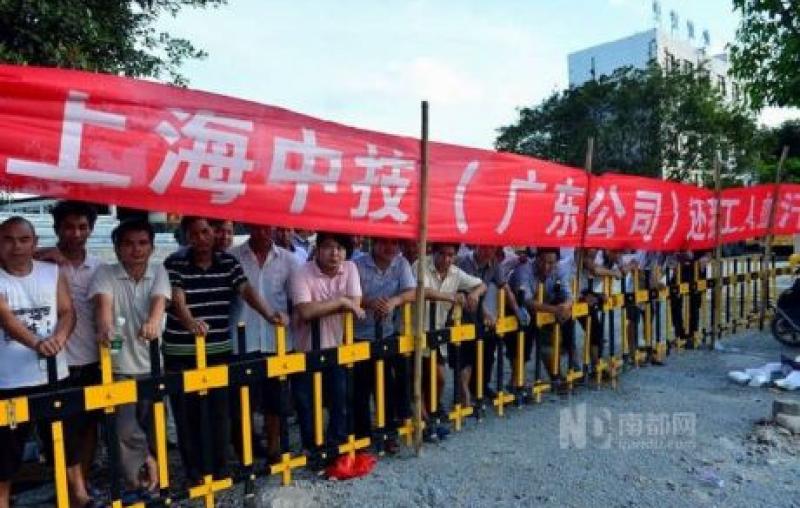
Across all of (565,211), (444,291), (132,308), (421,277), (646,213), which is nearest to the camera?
(132,308)

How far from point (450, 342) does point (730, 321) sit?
215 inches

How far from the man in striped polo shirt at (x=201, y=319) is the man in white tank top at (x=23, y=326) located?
63 cm

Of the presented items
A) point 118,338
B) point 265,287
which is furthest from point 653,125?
point 118,338

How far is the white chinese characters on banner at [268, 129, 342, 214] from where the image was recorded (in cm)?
350

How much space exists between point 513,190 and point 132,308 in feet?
8.71

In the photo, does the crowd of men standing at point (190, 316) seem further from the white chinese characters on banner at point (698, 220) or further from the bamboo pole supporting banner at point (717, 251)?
the bamboo pole supporting banner at point (717, 251)

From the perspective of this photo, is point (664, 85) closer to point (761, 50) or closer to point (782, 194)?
point (761, 50)

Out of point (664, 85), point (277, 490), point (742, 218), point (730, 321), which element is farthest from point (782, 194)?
point (664, 85)

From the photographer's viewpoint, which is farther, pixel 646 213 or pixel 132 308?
pixel 646 213

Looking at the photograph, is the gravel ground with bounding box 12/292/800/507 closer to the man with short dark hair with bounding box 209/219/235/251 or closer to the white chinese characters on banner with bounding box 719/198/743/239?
the man with short dark hair with bounding box 209/219/235/251

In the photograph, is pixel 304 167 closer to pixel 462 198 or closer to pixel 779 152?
pixel 462 198

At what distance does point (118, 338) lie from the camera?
335 centimetres

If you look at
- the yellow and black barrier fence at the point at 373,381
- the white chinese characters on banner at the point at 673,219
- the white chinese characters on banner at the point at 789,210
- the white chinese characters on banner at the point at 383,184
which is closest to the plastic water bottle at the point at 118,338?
the yellow and black barrier fence at the point at 373,381

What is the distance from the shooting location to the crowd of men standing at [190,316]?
3.11 meters
